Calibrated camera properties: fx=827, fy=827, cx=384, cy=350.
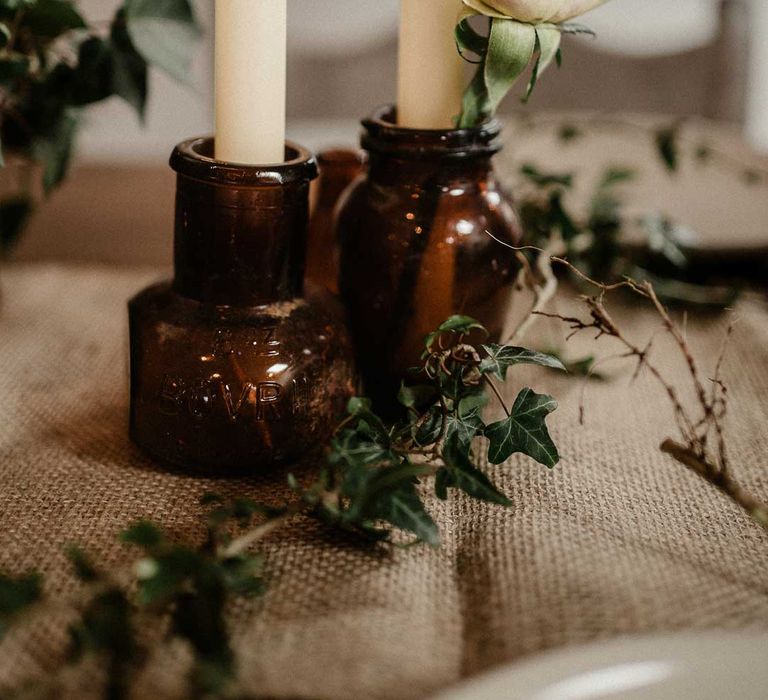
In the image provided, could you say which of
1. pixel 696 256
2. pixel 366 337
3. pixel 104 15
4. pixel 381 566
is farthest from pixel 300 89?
pixel 381 566

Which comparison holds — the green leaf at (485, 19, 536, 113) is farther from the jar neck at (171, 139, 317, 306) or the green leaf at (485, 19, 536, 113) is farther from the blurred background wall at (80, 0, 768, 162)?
the blurred background wall at (80, 0, 768, 162)

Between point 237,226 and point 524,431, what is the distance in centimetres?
19

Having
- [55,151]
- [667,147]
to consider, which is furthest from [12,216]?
[667,147]

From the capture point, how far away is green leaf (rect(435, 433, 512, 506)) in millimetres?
410

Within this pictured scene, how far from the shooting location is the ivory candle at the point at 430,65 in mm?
483

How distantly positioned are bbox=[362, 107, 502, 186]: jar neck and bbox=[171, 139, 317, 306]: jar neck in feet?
0.17

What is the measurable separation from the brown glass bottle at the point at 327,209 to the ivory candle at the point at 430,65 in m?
0.13

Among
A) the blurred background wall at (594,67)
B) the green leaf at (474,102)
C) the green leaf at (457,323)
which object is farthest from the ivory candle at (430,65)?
the blurred background wall at (594,67)

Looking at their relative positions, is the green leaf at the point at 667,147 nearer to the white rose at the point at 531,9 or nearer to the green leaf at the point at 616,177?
the green leaf at the point at 616,177

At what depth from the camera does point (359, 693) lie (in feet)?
1.08

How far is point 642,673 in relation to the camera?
332mm

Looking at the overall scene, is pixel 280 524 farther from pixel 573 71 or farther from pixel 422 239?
pixel 573 71

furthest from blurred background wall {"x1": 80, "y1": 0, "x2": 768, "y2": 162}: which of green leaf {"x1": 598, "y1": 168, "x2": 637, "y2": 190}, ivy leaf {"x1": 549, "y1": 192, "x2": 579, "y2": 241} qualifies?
ivy leaf {"x1": 549, "y1": 192, "x2": 579, "y2": 241}

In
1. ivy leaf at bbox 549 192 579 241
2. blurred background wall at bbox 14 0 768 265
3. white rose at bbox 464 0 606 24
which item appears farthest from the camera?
blurred background wall at bbox 14 0 768 265
